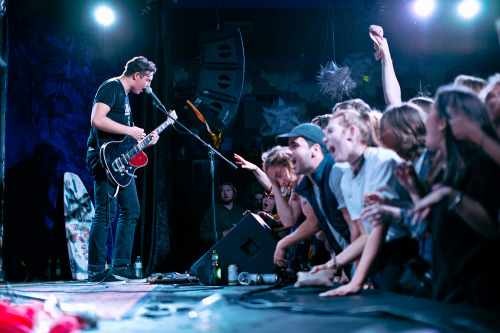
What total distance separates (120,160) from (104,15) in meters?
2.53

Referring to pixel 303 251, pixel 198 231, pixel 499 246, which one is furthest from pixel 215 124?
pixel 499 246

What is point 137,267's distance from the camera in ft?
19.0

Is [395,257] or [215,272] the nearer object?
[395,257]

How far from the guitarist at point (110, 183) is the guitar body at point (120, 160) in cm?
8

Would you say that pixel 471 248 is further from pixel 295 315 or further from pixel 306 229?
pixel 306 229

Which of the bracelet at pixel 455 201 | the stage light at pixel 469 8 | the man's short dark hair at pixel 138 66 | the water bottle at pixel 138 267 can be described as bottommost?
the water bottle at pixel 138 267

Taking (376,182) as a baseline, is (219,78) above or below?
above

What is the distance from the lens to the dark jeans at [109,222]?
435 centimetres

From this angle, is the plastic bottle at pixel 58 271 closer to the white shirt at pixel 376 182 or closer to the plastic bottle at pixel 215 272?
the plastic bottle at pixel 215 272

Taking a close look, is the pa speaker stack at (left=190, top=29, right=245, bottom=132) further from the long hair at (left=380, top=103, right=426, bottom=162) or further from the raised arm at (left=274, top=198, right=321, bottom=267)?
the long hair at (left=380, top=103, right=426, bottom=162)

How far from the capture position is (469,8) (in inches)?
242

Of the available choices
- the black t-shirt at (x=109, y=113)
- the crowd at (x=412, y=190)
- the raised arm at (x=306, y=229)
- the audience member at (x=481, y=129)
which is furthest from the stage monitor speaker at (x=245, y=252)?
the audience member at (x=481, y=129)

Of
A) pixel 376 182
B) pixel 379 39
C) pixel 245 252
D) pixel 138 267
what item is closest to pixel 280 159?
pixel 245 252

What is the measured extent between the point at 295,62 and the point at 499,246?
234 inches
